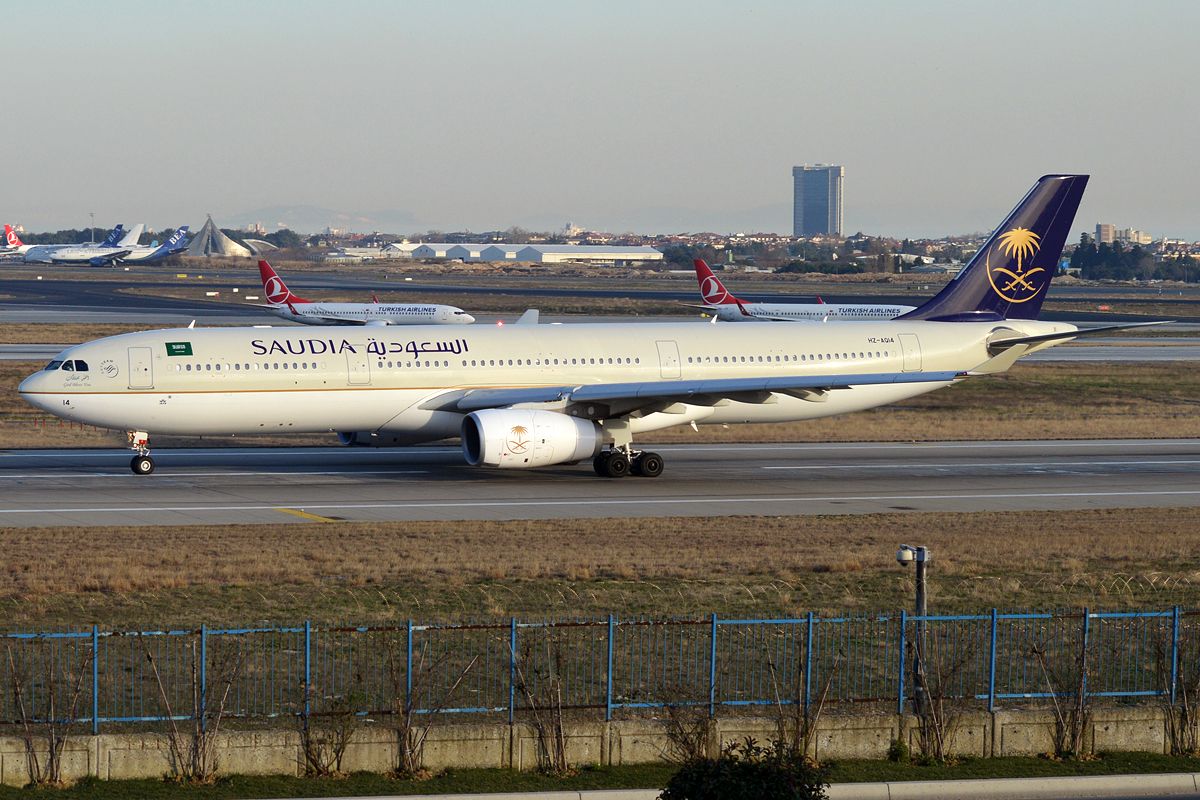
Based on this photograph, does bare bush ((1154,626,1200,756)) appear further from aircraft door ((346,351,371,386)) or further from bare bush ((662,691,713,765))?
aircraft door ((346,351,371,386))

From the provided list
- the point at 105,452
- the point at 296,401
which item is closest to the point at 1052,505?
the point at 296,401

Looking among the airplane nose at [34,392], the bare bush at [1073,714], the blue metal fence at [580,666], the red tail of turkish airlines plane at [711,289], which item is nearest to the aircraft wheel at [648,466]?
the airplane nose at [34,392]

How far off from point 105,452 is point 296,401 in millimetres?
9323

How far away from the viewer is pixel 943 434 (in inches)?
2046

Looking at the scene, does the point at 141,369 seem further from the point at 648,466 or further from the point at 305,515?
the point at 648,466

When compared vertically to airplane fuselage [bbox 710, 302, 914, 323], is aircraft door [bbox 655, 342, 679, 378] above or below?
above

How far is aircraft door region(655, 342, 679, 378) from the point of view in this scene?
4247 cm

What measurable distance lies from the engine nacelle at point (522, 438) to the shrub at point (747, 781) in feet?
80.7

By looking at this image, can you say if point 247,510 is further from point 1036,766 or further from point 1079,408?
point 1079,408

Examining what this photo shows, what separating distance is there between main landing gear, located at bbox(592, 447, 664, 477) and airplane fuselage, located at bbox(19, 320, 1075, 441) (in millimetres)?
951

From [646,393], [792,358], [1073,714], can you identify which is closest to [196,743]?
[1073,714]

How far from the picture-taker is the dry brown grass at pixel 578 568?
80.8ft

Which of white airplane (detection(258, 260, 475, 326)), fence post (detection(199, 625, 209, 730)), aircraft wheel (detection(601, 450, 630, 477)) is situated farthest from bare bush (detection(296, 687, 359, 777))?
white airplane (detection(258, 260, 475, 326))

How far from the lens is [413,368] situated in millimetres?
40125
